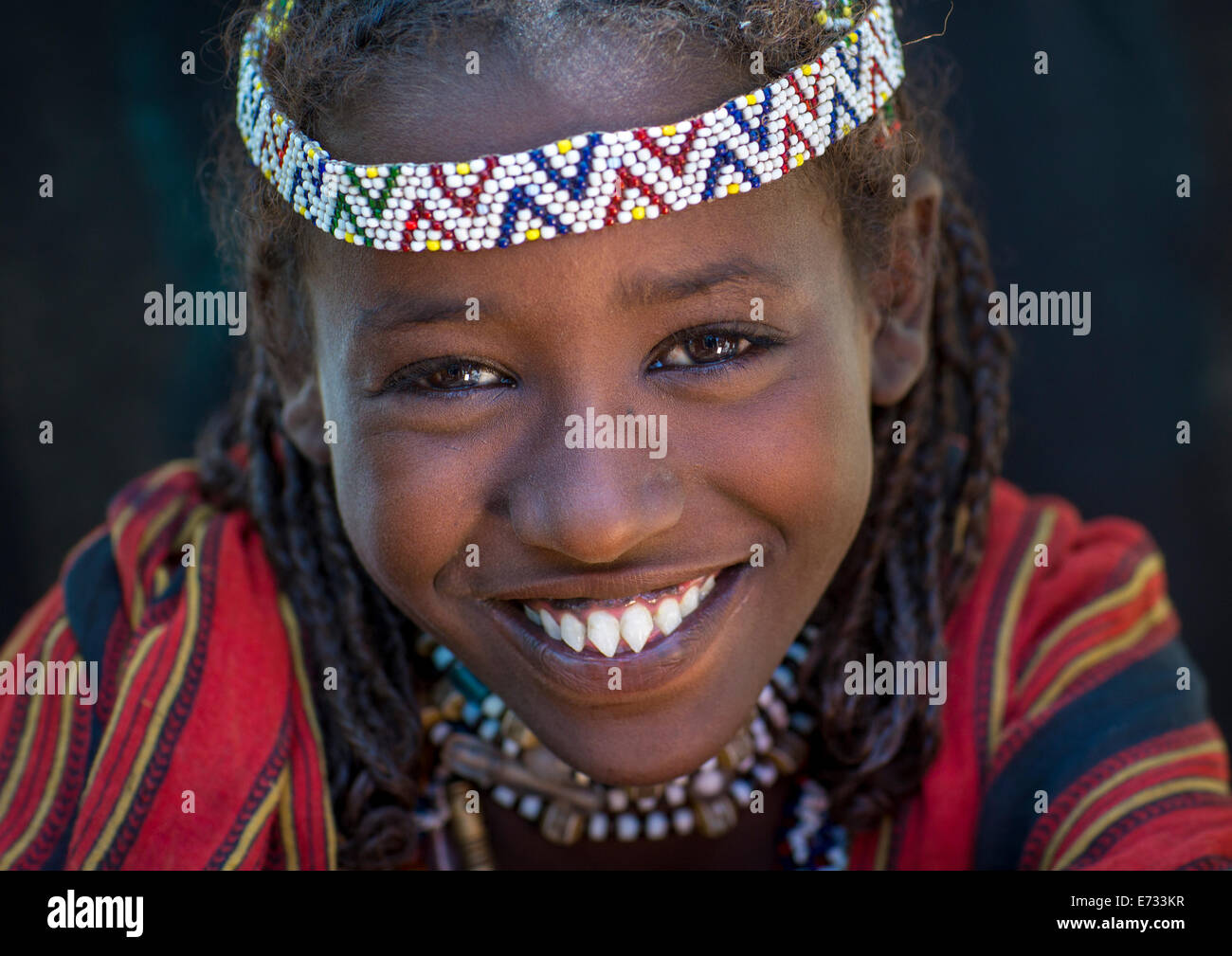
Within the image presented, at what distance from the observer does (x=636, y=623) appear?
1.64m

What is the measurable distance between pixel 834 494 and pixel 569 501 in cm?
37

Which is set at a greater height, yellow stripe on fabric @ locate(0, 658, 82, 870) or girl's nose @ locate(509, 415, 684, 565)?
girl's nose @ locate(509, 415, 684, 565)

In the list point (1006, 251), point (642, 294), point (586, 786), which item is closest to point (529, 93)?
point (642, 294)

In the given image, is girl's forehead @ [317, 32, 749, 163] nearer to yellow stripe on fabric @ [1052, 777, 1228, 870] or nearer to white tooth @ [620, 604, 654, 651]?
white tooth @ [620, 604, 654, 651]

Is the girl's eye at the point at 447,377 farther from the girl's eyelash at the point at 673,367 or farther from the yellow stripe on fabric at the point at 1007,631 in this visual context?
the yellow stripe on fabric at the point at 1007,631

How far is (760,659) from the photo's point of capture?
1.73m

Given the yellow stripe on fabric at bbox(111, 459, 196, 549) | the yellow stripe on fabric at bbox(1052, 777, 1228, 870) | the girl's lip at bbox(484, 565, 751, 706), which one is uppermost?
the yellow stripe on fabric at bbox(111, 459, 196, 549)

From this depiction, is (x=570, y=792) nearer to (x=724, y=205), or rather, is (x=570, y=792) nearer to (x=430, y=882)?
(x=430, y=882)

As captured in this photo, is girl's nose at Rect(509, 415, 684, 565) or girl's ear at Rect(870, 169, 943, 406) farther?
girl's ear at Rect(870, 169, 943, 406)

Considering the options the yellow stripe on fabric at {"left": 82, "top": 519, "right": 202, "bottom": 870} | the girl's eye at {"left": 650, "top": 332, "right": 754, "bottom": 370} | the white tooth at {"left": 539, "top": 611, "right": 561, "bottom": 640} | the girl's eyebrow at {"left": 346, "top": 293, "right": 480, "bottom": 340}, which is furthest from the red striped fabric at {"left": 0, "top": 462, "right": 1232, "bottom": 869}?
the girl's eye at {"left": 650, "top": 332, "right": 754, "bottom": 370}

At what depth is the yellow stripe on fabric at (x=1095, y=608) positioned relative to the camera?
6.53ft

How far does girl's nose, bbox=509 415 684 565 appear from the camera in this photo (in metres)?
1.47

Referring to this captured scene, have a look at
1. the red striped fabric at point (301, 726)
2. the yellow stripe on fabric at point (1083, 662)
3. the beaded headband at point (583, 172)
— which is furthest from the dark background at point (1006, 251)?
the beaded headband at point (583, 172)

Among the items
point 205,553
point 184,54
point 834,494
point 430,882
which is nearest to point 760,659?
→ point 834,494
